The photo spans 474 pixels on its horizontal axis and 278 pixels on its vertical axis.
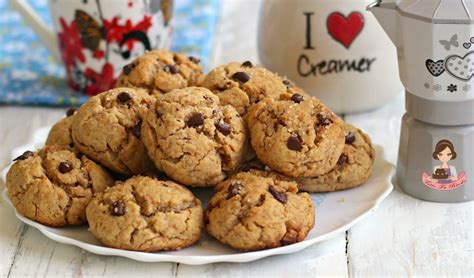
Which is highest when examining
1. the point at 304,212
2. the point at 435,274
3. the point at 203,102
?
the point at 203,102

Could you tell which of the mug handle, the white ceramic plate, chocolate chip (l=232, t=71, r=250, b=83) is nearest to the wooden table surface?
the white ceramic plate

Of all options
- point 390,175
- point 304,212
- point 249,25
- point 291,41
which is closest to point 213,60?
point 249,25

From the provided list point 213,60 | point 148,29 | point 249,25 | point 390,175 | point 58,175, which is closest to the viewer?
point 58,175

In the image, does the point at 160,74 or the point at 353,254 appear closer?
the point at 353,254

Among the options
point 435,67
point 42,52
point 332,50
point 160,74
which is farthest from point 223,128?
point 42,52

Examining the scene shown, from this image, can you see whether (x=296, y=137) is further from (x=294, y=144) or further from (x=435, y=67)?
(x=435, y=67)

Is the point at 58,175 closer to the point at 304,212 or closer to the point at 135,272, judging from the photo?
the point at 135,272

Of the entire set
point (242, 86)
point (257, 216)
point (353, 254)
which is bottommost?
point (353, 254)

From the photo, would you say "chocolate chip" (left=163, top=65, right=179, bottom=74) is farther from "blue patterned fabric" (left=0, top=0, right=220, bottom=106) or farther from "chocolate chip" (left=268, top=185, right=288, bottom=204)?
"blue patterned fabric" (left=0, top=0, right=220, bottom=106)
